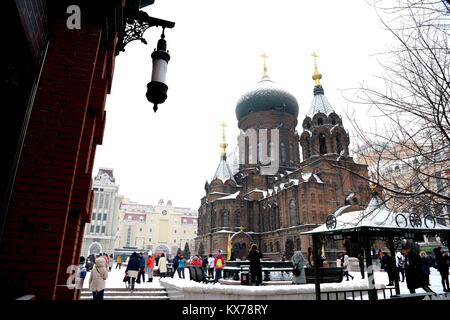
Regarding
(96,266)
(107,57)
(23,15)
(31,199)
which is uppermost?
(107,57)

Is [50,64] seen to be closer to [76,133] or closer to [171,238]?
[76,133]

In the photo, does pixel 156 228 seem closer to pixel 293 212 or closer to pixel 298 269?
pixel 293 212

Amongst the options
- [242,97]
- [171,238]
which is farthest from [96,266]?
[171,238]

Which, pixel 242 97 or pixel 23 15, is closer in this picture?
pixel 23 15

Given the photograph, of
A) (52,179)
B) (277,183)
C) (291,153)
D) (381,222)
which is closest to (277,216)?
(277,183)

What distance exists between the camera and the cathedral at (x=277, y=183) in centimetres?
2942

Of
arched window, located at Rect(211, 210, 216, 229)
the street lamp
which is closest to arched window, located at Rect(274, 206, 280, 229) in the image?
arched window, located at Rect(211, 210, 216, 229)

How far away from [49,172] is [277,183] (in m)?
35.9

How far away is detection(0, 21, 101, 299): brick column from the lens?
2.50 m

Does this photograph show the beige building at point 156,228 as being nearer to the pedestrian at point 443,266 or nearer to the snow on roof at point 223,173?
the snow on roof at point 223,173

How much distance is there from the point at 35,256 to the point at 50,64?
6.15 feet

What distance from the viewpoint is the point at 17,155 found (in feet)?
8.29

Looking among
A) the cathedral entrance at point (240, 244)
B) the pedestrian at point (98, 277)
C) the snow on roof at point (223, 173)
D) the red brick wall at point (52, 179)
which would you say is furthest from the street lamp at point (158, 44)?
the snow on roof at point (223, 173)

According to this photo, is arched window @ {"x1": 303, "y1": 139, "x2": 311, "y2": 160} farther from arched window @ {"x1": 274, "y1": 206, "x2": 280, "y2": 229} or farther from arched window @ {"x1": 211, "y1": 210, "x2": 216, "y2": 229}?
arched window @ {"x1": 211, "y1": 210, "x2": 216, "y2": 229}
